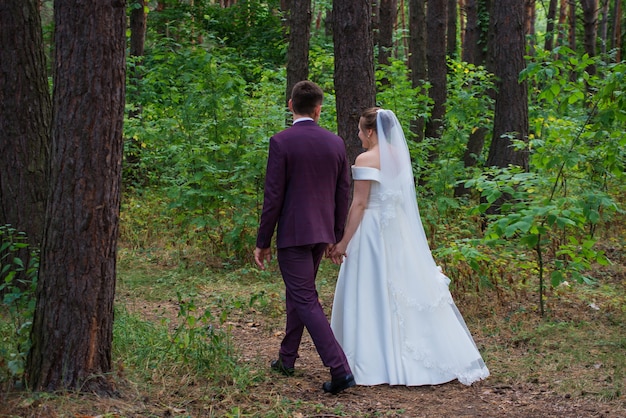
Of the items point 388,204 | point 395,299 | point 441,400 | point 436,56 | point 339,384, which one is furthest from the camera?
point 436,56

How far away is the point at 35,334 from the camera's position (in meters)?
4.48

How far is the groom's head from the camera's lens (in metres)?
5.59

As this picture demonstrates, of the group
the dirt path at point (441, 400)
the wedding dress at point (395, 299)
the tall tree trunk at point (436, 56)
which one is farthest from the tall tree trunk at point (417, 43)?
the dirt path at point (441, 400)

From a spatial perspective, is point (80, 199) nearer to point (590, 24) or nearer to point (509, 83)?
point (509, 83)

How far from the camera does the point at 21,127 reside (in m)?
7.12

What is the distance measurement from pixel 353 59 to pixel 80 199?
5.05 m

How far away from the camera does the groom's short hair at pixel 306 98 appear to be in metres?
5.59

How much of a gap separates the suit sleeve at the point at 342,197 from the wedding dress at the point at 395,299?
1.06 feet

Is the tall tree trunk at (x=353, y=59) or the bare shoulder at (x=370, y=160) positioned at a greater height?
the tall tree trunk at (x=353, y=59)

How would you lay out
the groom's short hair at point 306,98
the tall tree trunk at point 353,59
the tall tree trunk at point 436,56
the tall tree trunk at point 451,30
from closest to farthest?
the groom's short hair at point 306,98
the tall tree trunk at point 353,59
the tall tree trunk at point 436,56
the tall tree trunk at point 451,30

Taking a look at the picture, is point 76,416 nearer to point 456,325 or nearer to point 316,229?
point 316,229

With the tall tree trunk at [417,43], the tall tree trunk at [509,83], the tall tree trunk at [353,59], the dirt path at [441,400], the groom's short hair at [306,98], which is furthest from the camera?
the tall tree trunk at [417,43]

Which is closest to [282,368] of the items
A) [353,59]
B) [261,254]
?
[261,254]

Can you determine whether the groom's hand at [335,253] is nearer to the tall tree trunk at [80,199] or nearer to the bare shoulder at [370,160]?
the bare shoulder at [370,160]
